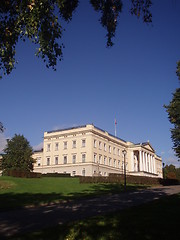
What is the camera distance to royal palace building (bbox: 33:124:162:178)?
6138 centimetres

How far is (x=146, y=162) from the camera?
8169cm

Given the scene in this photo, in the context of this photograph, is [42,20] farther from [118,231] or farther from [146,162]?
[146,162]

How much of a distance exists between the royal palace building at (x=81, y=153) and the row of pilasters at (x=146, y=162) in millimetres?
2355

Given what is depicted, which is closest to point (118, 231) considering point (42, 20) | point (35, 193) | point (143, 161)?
point (42, 20)

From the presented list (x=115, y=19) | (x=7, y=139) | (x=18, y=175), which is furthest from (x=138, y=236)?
(x=7, y=139)

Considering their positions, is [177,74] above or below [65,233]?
above

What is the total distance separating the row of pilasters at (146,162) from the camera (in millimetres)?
77819

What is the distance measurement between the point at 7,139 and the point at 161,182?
1911 inches

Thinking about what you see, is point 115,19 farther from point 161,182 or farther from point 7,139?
point 7,139

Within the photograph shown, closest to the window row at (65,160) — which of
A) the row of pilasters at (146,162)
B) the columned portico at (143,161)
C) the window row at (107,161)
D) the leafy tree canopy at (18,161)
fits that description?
the window row at (107,161)

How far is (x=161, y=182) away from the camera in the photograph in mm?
47906

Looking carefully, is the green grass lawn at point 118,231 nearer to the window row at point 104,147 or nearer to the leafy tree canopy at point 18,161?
the leafy tree canopy at point 18,161

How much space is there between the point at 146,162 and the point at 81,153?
29.0 meters

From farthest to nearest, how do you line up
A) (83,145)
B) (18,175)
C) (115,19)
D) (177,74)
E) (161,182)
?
(83,145) < (161,182) < (18,175) < (177,74) < (115,19)
